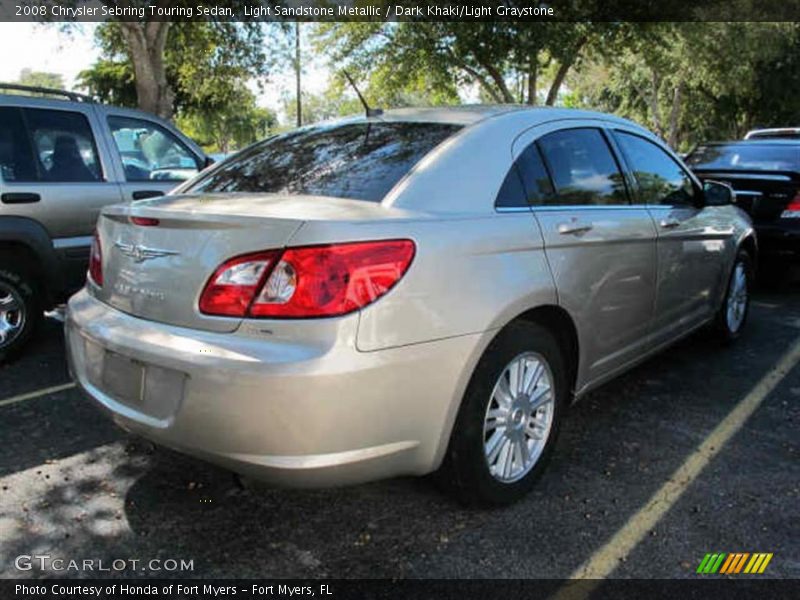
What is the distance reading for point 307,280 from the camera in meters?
2.38

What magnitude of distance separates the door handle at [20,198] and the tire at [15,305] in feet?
1.23

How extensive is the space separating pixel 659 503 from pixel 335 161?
2017 millimetres

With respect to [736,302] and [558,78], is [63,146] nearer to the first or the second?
[736,302]

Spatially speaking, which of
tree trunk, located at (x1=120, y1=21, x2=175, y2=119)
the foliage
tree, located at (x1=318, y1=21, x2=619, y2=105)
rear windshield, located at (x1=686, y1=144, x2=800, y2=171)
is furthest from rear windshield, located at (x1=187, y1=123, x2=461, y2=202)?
tree, located at (x1=318, y1=21, x2=619, y2=105)

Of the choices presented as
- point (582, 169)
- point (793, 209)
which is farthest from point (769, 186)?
point (582, 169)

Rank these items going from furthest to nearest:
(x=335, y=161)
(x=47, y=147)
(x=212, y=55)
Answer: (x=212, y=55), (x=47, y=147), (x=335, y=161)

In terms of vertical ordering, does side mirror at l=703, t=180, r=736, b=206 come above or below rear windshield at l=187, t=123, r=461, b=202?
below

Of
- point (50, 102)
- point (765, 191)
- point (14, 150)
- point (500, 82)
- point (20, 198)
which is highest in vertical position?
point (500, 82)

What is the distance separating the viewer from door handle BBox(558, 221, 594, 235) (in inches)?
124

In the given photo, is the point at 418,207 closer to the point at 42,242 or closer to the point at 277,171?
the point at 277,171

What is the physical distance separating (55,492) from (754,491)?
10.1 feet

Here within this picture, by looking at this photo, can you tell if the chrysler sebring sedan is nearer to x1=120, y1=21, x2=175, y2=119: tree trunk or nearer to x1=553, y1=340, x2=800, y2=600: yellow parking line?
→ x1=553, y1=340, x2=800, y2=600: yellow parking line

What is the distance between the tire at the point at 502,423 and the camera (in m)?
2.78

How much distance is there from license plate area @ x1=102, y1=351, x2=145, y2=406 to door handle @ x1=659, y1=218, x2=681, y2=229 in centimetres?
281
